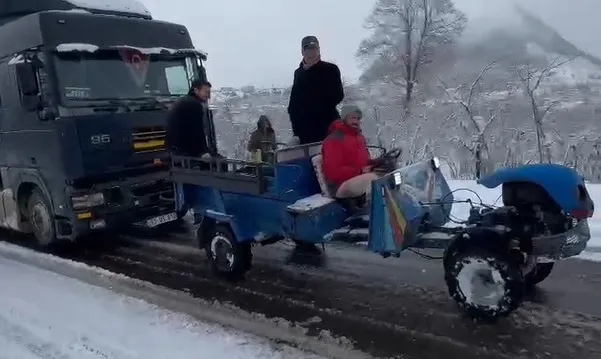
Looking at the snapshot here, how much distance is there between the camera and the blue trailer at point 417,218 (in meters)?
4.41

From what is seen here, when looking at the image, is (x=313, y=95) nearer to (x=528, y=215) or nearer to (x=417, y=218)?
(x=417, y=218)

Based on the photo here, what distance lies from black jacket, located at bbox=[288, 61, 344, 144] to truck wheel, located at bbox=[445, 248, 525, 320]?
272 centimetres

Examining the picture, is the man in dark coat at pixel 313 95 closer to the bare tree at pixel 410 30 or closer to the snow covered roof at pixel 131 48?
the snow covered roof at pixel 131 48

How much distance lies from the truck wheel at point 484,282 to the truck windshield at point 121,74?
5.03 metres

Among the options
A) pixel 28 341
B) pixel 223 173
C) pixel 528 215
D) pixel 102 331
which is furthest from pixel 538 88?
pixel 28 341

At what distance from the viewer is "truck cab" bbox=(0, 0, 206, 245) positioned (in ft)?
23.7

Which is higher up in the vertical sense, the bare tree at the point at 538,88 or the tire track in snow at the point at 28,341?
the bare tree at the point at 538,88

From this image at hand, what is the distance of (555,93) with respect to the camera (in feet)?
55.2

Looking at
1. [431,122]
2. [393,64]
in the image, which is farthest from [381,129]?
[393,64]

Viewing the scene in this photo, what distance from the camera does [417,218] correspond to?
4965 mm

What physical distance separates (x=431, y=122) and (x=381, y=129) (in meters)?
1.82

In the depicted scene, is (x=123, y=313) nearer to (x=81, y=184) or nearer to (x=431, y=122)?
(x=81, y=184)

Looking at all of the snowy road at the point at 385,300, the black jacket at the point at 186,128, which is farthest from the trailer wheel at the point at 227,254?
the black jacket at the point at 186,128

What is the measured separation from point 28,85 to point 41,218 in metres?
1.85
